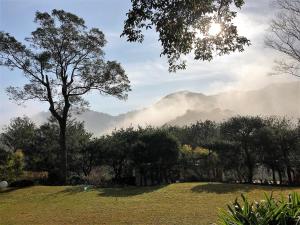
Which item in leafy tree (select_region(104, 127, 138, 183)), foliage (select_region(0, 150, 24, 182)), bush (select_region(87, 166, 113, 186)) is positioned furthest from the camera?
leafy tree (select_region(104, 127, 138, 183))

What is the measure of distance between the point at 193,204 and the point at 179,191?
477 centimetres

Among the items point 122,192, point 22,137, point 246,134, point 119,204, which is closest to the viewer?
point 119,204

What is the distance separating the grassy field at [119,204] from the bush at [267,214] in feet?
27.8

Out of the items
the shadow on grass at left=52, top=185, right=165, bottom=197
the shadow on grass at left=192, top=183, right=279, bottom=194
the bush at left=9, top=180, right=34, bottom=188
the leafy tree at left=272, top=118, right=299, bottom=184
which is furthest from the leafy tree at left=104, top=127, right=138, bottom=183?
the leafy tree at left=272, top=118, right=299, bottom=184

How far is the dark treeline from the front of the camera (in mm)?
32344

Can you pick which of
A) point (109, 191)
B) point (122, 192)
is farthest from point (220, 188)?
point (109, 191)

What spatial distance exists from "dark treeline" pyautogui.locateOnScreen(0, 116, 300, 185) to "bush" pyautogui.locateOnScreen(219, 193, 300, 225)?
2547 centimetres

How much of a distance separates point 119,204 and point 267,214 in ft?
50.8

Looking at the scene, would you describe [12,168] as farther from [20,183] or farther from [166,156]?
[166,156]

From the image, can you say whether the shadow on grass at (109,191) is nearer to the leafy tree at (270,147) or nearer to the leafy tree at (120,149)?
Result: the leafy tree at (120,149)

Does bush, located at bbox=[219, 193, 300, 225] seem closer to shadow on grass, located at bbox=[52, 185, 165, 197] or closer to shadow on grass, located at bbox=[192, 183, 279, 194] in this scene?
shadow on grass, located at bbox=[192, 183, 279, 194]

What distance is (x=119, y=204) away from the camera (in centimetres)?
2098

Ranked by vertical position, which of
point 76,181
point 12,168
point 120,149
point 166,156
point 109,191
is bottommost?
point 109,191

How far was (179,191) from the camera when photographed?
25.2 metres
